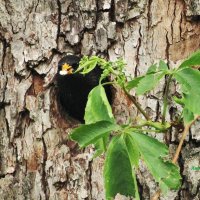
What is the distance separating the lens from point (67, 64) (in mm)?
1972

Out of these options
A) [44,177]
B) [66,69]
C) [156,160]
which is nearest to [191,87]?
[156,160]

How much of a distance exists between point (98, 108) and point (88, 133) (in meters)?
0.11

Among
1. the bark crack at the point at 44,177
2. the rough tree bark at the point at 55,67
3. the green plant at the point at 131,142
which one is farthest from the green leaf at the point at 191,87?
the bark crack at the point at 44,177

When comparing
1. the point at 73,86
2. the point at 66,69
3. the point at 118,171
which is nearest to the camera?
the point at 118,171

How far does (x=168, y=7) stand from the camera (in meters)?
A: 2.00

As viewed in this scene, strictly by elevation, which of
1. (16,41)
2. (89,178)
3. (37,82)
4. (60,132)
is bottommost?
(89,178)

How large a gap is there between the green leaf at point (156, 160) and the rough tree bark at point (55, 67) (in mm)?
565

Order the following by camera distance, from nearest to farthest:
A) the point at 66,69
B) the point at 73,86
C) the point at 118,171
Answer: the point at 118,171 → the point at 66,69 → the point at 73,86

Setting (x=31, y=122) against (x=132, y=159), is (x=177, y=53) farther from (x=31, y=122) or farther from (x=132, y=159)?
(x=132, y=159)

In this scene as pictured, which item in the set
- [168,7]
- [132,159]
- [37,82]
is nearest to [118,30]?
[168,7]

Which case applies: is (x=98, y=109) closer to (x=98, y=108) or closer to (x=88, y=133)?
(x=98, y=108)

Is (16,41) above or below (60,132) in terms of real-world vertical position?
above

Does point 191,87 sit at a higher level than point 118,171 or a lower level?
higher

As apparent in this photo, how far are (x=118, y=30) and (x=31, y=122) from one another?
419 millimetres
